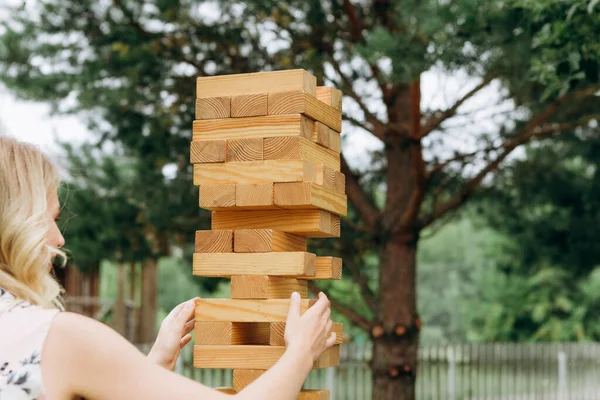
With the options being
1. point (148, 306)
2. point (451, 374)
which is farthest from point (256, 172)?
point (148, 306)

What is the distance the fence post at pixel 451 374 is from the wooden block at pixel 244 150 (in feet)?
34.8

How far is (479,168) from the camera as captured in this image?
7.64 meters

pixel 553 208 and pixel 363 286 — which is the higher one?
pixel 553 208

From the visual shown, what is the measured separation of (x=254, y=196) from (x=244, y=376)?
499 mm

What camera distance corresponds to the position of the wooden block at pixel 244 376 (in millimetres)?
2195

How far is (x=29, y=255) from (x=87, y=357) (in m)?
0.24

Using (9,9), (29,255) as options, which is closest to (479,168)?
(9,9)

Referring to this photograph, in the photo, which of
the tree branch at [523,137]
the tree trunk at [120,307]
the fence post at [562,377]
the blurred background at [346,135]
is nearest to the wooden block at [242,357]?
the blurred background at [346,135]

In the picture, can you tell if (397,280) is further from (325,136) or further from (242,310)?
(242,310)

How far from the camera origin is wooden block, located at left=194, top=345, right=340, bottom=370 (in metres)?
2.17

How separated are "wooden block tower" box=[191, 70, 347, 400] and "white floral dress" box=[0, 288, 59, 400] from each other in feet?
2.95

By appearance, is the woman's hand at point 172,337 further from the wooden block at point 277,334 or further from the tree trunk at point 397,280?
the tree trunk at point 397,280

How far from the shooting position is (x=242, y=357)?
2213 millimetres

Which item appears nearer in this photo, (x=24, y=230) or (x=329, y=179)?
(x=24, y=230)
